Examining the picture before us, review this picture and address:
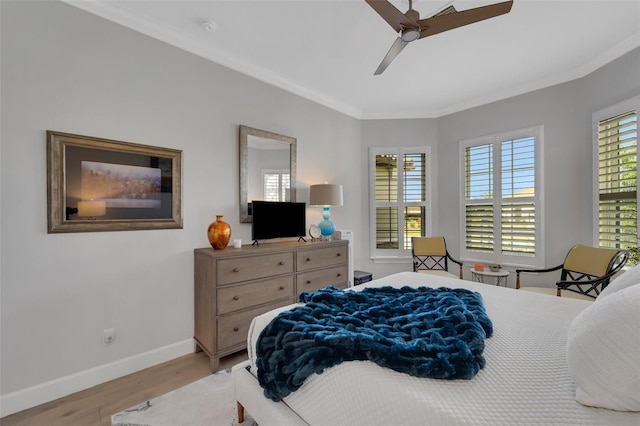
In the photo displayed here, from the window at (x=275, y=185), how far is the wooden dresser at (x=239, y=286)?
69 cm

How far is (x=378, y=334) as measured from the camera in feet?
3.92

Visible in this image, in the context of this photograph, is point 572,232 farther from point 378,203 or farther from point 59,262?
point 59,262

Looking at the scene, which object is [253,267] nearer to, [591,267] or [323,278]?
[323,278]

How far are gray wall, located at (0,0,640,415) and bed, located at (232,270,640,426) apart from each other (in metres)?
1.68

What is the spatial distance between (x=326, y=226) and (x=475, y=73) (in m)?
2.53

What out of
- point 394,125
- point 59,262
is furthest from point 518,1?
point 59,262

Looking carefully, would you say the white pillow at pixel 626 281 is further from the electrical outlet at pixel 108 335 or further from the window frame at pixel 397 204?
the window frame at pixel 397 204

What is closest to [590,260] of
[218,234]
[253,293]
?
[253,293]

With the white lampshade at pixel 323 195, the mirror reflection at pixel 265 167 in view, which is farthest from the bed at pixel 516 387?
the white lampshade at pixel 323 195

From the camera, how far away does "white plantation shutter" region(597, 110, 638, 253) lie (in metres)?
2.68

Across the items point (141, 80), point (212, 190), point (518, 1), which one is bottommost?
point (212, 190)

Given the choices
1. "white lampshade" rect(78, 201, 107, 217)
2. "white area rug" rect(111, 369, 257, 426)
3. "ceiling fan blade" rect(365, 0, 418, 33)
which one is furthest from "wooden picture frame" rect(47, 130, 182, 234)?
"ceiling fan blade" rect(365, 0, 418, 33)

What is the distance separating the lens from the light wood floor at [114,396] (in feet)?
5.81

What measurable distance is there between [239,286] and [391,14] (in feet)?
7.60
